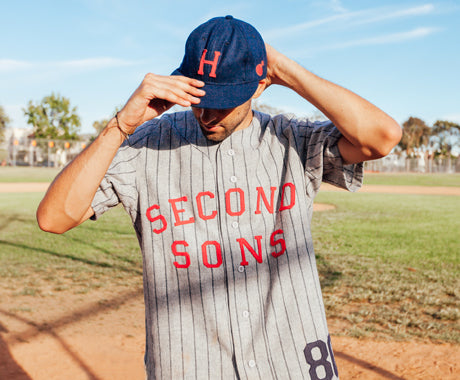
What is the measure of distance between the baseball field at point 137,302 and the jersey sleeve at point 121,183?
2.76 meters

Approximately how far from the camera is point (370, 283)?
643 cm

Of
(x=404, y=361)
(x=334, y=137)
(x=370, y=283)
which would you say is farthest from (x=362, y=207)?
(x=334, y=137)

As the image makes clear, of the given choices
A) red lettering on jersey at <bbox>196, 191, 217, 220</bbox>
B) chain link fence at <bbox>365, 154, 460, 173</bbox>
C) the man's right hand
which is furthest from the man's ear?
chain link fence at <bbox>365, 154, 460, 173</bbox>

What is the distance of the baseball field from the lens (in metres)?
4.07

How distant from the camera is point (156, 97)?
1.45 meters

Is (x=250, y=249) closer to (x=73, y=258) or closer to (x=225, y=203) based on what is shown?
(x=225, y=203)

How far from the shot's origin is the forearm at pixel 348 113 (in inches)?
59.5

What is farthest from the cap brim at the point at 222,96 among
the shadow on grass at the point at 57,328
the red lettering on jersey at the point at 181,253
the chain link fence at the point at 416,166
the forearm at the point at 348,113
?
the chain link fence at the point at 416,166

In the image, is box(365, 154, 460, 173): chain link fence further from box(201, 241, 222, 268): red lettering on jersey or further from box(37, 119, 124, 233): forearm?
box(37, 119, 124, 233): forearm

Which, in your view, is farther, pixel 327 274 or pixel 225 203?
pixel 327 274

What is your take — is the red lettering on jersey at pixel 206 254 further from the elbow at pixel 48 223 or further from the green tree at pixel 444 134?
the green tree at pixel 444 134

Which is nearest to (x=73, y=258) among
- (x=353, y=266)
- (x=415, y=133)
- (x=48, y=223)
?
(x=353, y=266)

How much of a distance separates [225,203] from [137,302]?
460cm

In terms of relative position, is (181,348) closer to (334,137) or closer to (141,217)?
(141,217)
